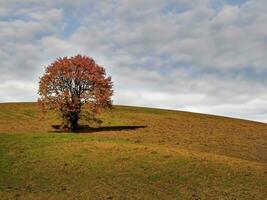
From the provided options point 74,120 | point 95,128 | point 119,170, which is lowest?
point 119,170

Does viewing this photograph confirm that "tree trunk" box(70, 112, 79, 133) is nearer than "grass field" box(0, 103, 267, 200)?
No

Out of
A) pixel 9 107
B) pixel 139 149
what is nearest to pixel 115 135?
pixel 139 149

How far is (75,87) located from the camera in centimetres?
6838

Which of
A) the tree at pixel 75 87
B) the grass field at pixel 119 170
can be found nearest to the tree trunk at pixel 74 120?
the tree at pixel 75 87

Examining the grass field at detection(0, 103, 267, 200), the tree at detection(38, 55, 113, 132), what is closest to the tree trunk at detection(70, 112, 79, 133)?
the tree at detection(38, 55, 113, 132)

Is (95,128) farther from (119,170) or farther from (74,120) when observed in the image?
(119,170)

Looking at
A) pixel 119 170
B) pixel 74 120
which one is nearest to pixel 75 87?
pixel 74 120

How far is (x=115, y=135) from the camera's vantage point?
197ft

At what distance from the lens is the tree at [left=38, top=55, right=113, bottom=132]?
6738cm

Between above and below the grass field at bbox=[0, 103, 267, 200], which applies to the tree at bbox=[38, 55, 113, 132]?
above

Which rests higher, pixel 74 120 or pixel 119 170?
pixel 74 120

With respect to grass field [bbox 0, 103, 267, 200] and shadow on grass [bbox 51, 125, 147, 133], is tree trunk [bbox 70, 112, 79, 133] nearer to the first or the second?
shadow on grass [bbox 51, 125, 147, 133]

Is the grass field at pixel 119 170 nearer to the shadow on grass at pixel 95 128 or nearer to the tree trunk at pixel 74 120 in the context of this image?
the shadow on grass at pixel 95 128

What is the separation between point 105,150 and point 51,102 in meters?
28.1
